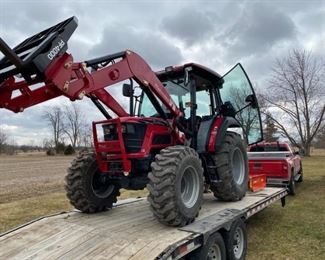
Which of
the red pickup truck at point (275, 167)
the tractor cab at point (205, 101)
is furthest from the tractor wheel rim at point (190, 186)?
the red pickup truck at point (275, 167)

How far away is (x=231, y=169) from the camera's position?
261 inches

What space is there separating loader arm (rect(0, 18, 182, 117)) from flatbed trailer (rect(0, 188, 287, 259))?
1731 millimetres

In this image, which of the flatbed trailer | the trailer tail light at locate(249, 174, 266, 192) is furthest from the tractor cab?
the flatbed trailer

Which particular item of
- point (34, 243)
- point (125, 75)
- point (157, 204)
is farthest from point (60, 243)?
point (125, 75)

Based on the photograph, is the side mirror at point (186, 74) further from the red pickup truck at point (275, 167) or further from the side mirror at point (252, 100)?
the red pickup truck at point (275, 167)

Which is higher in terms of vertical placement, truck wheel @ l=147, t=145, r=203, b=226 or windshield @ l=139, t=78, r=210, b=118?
windshield @ l=139, t=78, r=210, b=118

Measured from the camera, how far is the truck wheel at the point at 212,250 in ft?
15.1

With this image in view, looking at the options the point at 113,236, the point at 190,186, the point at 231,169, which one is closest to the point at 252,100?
the point at 231,169

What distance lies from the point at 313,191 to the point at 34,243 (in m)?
10.6

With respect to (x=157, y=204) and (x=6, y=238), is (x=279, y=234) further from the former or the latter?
(x=6, y=238)

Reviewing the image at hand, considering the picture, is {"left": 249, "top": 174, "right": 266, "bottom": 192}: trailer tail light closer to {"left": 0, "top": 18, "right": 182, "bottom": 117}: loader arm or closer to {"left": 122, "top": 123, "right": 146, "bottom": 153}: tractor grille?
{"left": 122, "top": 123, "right": 146, "bottom": 153}: tractor grille

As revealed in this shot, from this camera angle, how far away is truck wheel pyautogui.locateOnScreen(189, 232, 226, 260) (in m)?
4.59

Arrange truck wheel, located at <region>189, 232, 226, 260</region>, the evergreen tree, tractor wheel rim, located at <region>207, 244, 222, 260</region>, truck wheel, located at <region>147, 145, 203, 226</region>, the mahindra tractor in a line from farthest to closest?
the evergreen tree
tractor wheel rim, located at <region>207, 244, 222, 260</region>
truck wheel, located at <region>147, 145, 203, 226</region>
truck wheel, located at <region>189, 232, 226, 260</region>
the mahindra tractor

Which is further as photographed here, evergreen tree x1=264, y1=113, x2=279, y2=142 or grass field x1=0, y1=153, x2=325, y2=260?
evergreen tree x1=264, y1=113, x2=279, y2=142
